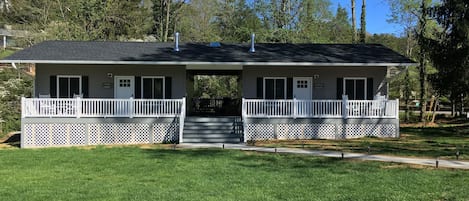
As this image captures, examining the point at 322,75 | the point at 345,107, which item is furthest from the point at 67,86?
the point at 345,107

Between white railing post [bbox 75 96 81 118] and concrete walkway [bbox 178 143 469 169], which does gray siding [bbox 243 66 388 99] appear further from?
white railing post [bbox 75 96 81 118]

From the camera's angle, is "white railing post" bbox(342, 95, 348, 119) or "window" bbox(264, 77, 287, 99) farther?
"window" bbox(264, 77, 287, 99)

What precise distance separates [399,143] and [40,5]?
28.4m

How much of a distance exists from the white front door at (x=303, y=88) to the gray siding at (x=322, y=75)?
175 millimetres

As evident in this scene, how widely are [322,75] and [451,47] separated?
18.4 ft

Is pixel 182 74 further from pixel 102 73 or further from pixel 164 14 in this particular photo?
pixel 164 14

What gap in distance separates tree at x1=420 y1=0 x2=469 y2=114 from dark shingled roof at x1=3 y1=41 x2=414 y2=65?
73.8 inches

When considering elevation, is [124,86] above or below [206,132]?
above

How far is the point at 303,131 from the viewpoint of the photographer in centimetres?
1802

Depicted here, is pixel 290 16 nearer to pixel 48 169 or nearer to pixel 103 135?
pixel 103 135

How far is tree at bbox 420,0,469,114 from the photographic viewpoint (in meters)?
18.6

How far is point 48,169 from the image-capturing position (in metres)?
10.6

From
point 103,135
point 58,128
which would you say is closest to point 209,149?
point 103,135

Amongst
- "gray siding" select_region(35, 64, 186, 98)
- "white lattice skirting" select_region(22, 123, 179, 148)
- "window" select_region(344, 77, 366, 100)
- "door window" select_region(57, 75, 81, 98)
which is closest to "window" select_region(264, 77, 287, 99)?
"window" select_region(344, 77, 366, 100)
